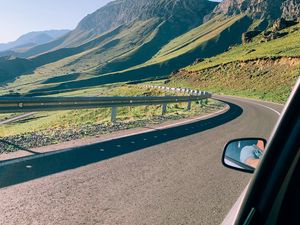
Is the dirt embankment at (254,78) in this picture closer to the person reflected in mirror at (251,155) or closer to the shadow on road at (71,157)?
the shadow on road at (71,157)

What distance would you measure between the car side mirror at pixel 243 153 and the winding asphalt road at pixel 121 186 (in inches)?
98.0

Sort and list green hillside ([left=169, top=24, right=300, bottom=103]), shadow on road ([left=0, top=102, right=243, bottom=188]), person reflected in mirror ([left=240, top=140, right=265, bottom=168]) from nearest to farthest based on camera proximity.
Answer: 1. person reflected in mirror ([left=240, top=140, right=265, bottom=168])
2. shadow on road ([left=0, top=102, right=243, bottom=188])
3. green hillside ([left=169, top=24, right=300, bottom=103])

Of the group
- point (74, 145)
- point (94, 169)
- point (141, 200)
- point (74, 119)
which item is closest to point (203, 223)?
point (141, 200)

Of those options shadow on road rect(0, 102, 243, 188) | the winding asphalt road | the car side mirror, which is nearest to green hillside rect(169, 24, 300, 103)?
shadow on road rect(0, 102, 243, 188)

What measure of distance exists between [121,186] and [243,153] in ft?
13.5

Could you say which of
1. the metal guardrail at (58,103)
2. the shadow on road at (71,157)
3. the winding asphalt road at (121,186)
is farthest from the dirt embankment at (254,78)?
the winding asphalt road at (121,186)

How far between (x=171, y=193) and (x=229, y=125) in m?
10.2

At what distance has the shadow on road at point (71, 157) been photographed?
24.4 feet

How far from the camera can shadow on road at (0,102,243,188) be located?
743cm

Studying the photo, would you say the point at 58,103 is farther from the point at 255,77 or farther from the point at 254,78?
the point at 255,77

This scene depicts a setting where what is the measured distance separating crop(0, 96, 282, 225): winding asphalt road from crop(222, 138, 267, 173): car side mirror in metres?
2.49

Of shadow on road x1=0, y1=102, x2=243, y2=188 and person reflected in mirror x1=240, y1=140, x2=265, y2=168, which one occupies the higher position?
person reflected in mirror x1=240, y1=140, x2=265, y2=168

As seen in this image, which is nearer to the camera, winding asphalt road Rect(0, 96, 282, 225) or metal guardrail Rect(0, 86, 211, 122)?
winding asphalt road Rect(0, 96, 282, 225)

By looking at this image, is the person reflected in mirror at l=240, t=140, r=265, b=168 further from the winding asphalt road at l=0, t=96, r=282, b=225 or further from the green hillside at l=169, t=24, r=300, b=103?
the green hillside at l=169, t=24, r=300, b=103
